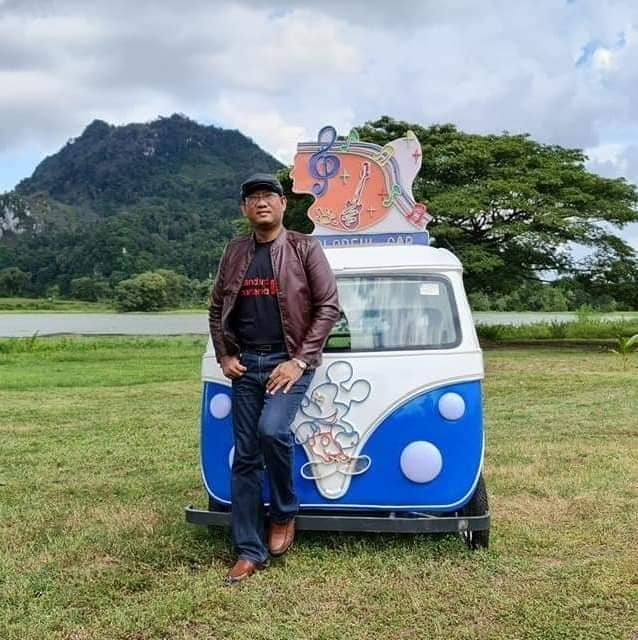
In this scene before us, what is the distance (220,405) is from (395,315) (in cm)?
106

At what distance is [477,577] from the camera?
12.1ft

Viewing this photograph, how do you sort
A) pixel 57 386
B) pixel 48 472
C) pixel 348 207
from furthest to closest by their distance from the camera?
pixel 57 386 → pixel 48 472 → pixel 348 207

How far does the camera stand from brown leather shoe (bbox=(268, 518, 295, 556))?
12.6 feet

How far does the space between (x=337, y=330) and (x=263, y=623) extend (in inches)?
62.7

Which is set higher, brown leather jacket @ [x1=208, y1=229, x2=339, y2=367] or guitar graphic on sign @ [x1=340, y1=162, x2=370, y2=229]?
guitar graphic on sign @ [x1=340, y1=162, x2=370, y2=229]

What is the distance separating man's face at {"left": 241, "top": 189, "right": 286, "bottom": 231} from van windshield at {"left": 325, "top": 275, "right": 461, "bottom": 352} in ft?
2.13

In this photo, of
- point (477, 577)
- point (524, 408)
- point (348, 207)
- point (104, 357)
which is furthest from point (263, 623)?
point (104, 357)

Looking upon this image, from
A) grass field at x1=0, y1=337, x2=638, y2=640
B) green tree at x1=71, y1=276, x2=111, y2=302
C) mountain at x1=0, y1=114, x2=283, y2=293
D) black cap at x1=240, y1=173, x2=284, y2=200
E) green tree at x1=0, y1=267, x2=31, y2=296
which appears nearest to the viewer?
grass field at x1=0, y1=337, x2=638, y2=640

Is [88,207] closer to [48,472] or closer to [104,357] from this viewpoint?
[104,357]

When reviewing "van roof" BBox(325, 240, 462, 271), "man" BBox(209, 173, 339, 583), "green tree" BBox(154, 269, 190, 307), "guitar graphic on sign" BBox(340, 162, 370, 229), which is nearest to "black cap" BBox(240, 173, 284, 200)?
→ "man" BBox(209, 173, 339, 583)

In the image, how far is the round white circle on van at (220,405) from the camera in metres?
4.04

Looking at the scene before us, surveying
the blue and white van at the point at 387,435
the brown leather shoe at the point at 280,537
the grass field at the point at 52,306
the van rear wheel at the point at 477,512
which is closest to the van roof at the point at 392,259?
the blue and white van at the point at 387,435

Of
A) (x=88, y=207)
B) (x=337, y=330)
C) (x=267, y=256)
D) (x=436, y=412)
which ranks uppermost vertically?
(x=88, y=207)

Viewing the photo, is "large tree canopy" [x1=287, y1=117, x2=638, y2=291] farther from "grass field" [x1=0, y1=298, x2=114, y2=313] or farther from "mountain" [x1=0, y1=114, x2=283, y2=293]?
"grass field" [x1=0, y1=298, x2=114, y2=313]
